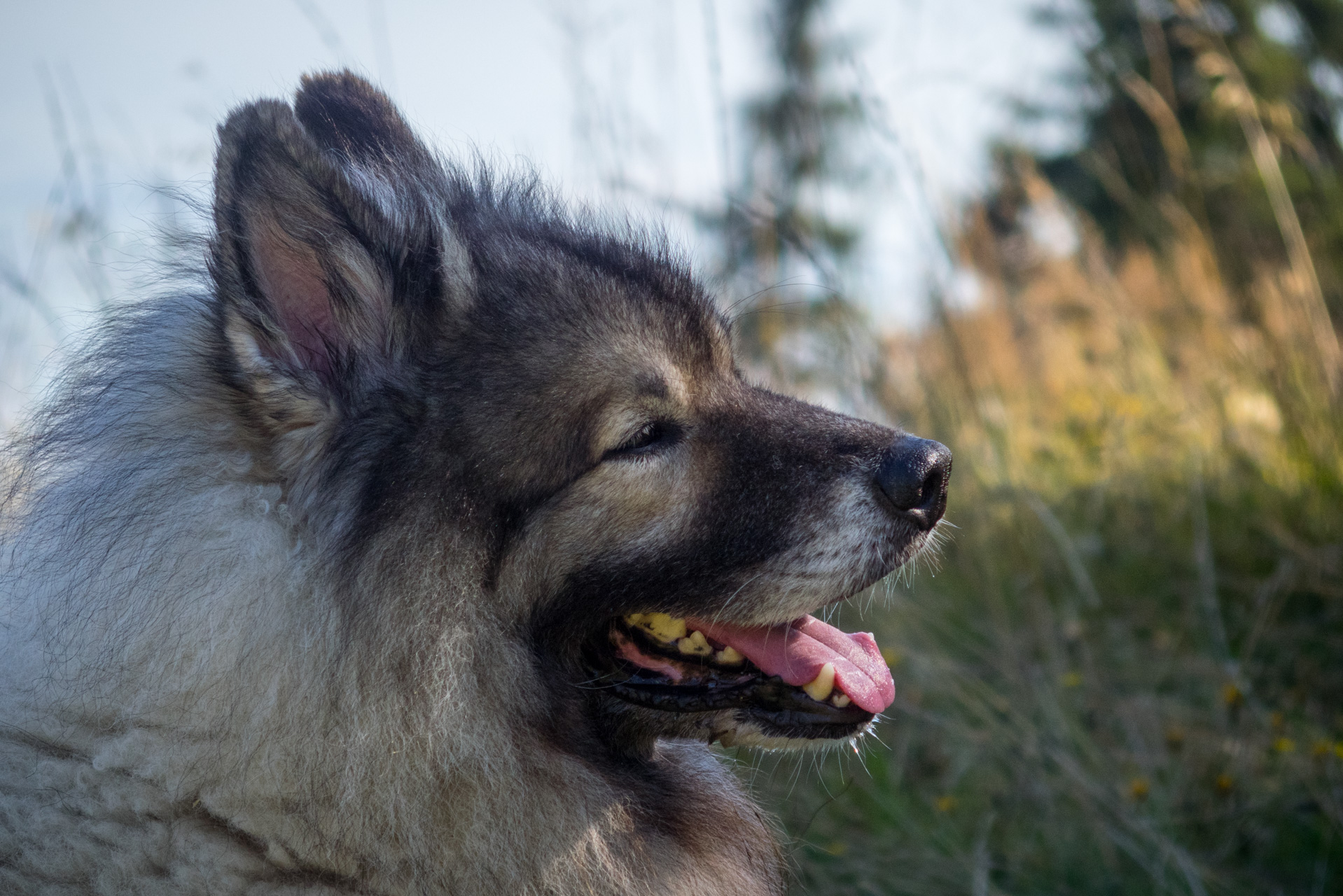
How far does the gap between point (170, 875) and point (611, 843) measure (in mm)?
835

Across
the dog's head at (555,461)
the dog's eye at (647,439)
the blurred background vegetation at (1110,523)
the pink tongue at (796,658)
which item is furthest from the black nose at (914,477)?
the blurred background vegetation at (1110,523)

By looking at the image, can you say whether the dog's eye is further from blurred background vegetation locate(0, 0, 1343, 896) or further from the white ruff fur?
blurred background vegetation locate(0, 0, 1343, 896)

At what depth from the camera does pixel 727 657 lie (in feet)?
7.02

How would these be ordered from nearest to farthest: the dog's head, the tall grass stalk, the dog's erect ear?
the dog's erect ear
the dog's head
the tall grass stalk

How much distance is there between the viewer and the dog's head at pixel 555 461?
6.13 feet

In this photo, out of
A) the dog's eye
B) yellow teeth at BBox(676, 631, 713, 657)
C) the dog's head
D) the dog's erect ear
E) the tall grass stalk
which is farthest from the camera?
the tall grass stalk

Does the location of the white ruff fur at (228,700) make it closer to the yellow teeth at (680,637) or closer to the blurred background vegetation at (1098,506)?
the yellow teeth at (680,637)

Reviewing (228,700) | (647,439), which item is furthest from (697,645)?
(228,700)

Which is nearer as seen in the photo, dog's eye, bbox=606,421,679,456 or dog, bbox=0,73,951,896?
dog, bbox=0,73,951,896

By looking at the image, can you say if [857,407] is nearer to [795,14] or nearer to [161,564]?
[795,14]

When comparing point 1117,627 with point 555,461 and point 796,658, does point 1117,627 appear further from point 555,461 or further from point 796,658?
point 555,461

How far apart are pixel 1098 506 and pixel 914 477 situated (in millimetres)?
2884

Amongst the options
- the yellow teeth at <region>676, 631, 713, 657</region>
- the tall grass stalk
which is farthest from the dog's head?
the tall grass stalk

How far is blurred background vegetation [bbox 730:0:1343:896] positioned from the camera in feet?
9.26
